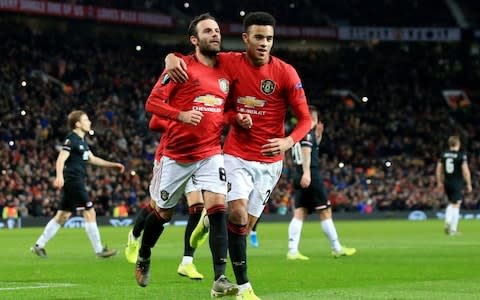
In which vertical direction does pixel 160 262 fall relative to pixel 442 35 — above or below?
below

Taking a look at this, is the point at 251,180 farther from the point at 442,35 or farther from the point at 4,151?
the point at 442,35

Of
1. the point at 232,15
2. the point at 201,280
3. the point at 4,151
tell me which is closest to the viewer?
the point at 201,280

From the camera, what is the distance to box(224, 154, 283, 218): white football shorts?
10.1 m

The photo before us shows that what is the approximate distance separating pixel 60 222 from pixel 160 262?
8.55 ft

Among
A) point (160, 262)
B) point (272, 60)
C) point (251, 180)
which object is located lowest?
point (160, 262)

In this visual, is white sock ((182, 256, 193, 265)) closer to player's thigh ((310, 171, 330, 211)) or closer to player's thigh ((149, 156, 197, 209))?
player's thigh ((149, 156, 197, 209))

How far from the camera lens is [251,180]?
10.3 metres

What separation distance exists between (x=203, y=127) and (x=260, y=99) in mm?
677

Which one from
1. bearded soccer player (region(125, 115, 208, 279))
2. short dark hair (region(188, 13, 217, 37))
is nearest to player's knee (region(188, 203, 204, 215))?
bearded soccer player (region(125, 115, 208, 279))

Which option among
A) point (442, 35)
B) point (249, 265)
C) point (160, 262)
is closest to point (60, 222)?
point (160, 262)

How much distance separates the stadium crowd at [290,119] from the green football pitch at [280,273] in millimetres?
15079

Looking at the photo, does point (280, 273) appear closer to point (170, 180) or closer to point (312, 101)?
point (170, 180)

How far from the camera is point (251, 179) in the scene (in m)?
10.3

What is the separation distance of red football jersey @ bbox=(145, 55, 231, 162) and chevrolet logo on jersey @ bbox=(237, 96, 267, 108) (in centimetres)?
20
